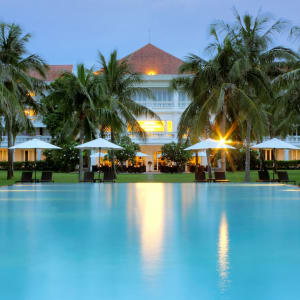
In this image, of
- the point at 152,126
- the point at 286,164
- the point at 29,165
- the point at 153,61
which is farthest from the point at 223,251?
the point at 153,61

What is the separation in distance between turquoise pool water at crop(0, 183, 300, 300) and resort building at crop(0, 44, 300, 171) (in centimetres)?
3537

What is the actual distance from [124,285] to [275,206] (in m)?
9.19

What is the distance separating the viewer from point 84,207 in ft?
43.9

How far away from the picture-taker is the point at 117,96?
95.1ft

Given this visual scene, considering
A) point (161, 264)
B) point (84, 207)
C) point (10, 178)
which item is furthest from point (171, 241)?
point (10, 178)

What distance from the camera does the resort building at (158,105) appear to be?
47812mm

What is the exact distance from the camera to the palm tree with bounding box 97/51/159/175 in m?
27.1

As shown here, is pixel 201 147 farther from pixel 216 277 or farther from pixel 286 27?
pixel 216 277

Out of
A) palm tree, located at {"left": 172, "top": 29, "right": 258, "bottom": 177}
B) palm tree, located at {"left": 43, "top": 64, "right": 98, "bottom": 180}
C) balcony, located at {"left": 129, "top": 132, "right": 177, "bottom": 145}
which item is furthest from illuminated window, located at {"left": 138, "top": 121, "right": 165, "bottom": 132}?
palm tree, located at {"left": 172, "top": 29, "right": 258, "bottom": 177}

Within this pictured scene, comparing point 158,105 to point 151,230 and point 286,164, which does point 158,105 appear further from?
point 151,230

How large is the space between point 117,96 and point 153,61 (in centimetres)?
2336

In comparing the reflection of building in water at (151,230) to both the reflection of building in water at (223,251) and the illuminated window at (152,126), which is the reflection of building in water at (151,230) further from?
the illuminated window at (152,126)

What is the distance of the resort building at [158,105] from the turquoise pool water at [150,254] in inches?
1393

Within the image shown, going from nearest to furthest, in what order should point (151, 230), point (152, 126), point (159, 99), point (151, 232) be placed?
point (151, 232) → point (151, 230) → point (152, 126) → point (159, 99)
